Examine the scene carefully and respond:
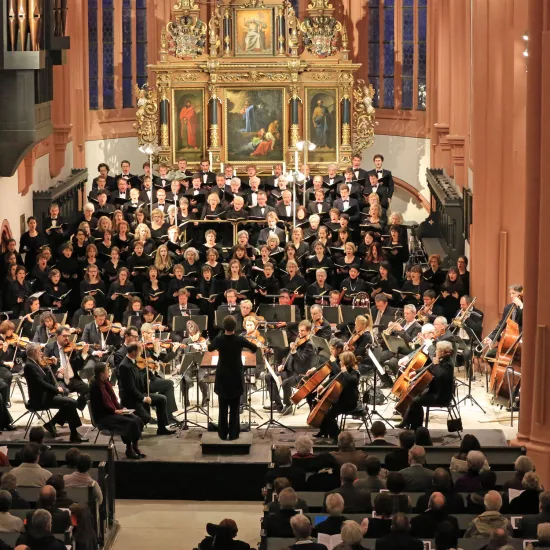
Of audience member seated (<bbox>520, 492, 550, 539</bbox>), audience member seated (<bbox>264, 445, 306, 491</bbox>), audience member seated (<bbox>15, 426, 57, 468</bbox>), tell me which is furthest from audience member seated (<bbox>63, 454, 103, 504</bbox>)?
audience member seated (<bbox>520, 492, 550, 539</bbox>)

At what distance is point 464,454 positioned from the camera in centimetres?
1177

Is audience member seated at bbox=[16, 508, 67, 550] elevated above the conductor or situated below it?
below

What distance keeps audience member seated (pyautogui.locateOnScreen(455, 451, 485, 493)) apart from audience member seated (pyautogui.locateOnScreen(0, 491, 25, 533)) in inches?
132

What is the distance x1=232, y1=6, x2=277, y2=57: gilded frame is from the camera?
84.7ft

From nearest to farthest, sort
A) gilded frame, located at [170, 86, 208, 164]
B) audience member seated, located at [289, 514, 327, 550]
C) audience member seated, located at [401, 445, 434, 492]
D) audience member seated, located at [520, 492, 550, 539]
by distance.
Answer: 1. audience member seated, located at [289, 514, 327, 550]
2. audience member seated, located at [520, 492, 550, 539]
3. audience member seated, located at [401, 445, 434, 492]
4. gilded frame, located at [170, 86, 208, 164]

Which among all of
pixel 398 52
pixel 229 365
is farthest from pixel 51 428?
pixel 398 52

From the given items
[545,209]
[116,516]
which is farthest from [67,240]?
[545,209]

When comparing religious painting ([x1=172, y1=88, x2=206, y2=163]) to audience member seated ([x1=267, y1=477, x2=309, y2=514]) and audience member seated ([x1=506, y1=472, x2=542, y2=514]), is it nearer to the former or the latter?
audience member seated ([x1=267, y1=477, x2=309, y2=514])

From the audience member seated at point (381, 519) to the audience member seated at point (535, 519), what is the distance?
3.04ft

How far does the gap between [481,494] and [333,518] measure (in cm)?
152

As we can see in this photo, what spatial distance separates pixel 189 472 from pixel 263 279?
4968 mm

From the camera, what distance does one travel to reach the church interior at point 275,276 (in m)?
11.6

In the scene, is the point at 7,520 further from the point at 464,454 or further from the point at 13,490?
the point at 464,454

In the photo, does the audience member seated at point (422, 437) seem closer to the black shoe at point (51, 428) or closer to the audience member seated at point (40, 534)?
the audience member seated at point (40, 534)
